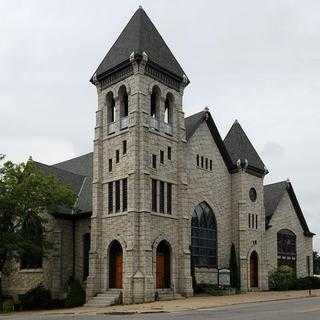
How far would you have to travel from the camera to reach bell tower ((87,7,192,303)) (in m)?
38.2

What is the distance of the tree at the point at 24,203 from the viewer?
36062mm

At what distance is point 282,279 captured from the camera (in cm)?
5162

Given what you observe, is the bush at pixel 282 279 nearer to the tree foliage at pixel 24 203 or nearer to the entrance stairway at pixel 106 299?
the entrance stairway at pixel 106 299

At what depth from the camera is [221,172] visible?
1944 inches

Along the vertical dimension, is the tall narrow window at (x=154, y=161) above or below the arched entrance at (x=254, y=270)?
above

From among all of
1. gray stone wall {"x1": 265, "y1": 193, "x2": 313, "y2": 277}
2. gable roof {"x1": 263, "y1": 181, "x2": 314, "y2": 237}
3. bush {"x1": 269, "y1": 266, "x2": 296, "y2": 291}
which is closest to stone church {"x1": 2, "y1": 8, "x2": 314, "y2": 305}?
bush {"x1": 269, "y1": 266, "x2": 296, "y2": 291}

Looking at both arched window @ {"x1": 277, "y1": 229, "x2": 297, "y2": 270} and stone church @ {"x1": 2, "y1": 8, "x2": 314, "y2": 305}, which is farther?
arched window @ {"x1": 277, "y1": 229, "x2": 297, "y2": 270}

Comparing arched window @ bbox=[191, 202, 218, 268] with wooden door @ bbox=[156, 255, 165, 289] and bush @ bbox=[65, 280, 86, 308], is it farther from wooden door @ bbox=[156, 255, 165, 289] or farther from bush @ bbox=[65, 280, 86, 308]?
bush @ bbox=[65, 280, 86, 308]

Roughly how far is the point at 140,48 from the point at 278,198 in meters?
23.5

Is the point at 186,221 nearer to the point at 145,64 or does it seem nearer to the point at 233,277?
the point at 233,277

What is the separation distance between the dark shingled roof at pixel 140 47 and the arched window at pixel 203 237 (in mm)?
11022

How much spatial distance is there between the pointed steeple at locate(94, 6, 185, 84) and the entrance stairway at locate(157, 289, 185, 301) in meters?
15.8

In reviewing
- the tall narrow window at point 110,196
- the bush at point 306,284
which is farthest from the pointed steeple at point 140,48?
the bush at point 306,284

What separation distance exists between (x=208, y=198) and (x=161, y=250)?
26.3ft
